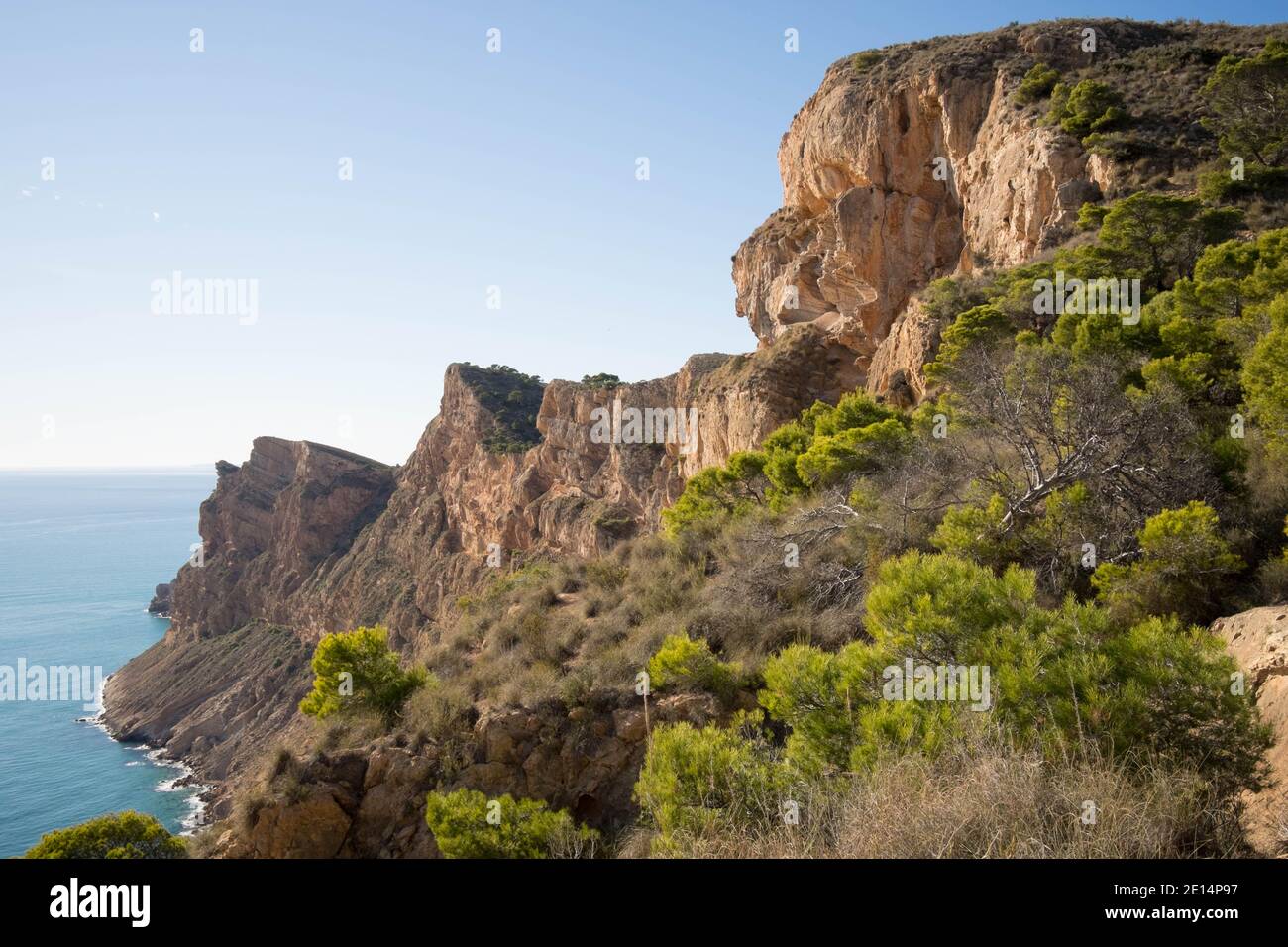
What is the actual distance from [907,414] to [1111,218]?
6547mm

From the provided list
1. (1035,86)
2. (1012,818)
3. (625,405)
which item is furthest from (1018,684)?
(625,405)

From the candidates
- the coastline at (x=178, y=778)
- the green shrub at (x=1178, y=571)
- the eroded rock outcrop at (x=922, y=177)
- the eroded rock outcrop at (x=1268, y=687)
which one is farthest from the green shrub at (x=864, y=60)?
the coastline at (x=178, y=778)

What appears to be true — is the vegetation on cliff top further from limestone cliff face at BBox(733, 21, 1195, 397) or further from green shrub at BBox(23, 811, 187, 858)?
green shrub at BBox(23, 811, 187, 858)

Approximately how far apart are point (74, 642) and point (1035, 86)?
79955 millimetres

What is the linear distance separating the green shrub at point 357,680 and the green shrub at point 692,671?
15.2ft

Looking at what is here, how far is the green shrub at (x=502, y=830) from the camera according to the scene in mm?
7328

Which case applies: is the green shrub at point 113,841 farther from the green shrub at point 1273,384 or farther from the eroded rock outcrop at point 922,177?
the eroded rock outcrop at point 922,177

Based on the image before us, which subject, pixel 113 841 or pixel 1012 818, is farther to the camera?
pixel 113 841

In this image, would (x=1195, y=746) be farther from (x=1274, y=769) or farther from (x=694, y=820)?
(x=694, y=820)

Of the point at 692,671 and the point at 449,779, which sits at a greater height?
the point at 692,671

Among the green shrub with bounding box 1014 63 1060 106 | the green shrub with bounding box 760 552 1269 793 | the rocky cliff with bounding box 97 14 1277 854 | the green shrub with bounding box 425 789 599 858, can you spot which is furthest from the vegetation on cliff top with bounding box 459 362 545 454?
the green shrub with bounding box 760 552 1269 793

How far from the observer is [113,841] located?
1068cm

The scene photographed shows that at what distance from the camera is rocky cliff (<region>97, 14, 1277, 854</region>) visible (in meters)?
20.8

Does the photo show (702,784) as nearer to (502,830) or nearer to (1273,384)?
(502,830)
